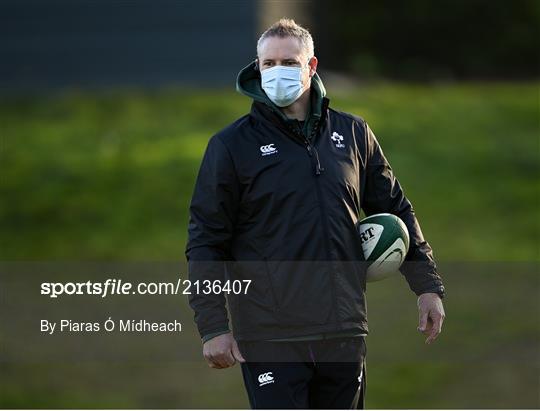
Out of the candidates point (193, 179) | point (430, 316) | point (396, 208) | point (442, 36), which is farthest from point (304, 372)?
point (442, 36)

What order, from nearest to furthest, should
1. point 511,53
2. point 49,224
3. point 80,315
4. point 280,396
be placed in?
point 280,396 < point 80,315 < point 49,224 < point 511,53

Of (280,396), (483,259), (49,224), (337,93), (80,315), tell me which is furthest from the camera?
(337,93)

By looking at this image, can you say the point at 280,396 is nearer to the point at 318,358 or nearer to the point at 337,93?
the point at 318,358

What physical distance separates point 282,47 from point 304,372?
1152 millimetres

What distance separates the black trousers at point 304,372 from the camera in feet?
15.2

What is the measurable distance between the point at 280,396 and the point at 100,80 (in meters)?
10.7

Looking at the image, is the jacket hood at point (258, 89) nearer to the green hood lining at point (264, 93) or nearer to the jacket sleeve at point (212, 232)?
the green hood lining at point (264, 93)

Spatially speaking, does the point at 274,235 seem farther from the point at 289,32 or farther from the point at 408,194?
the point at 408,194

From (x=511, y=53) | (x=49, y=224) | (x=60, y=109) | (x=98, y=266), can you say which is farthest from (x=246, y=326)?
(x=511, y=53)

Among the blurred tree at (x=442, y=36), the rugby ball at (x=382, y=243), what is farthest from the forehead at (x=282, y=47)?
the blurred tree at (x=442, y=36)

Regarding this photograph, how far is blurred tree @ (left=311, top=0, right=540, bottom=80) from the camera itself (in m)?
19.8

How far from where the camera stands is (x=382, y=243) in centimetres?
479

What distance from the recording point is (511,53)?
67.5ft

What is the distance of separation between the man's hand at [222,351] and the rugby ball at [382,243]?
61 centimetres
